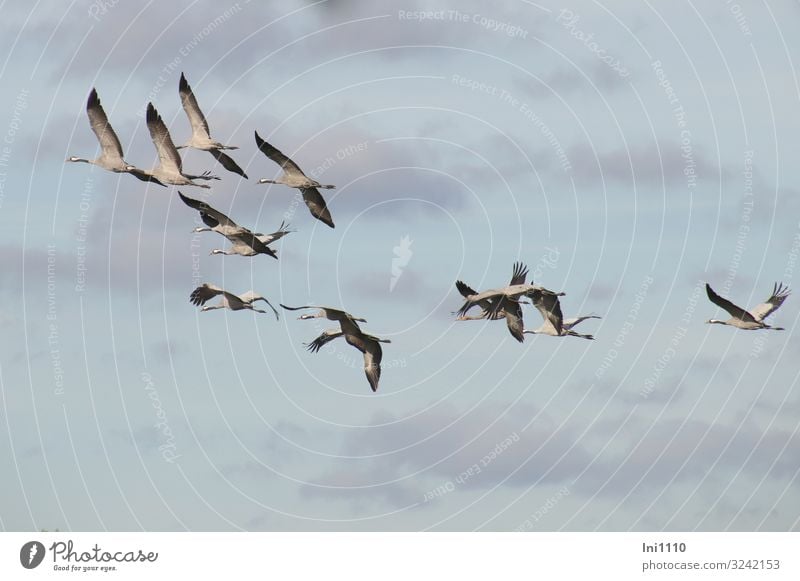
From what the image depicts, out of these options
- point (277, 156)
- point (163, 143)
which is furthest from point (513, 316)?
point (163, 143)

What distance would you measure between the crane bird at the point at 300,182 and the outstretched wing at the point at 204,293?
7.28 m

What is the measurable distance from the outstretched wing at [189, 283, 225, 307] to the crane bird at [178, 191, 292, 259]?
6.58 feet

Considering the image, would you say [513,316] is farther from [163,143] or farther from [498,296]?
[163,143]

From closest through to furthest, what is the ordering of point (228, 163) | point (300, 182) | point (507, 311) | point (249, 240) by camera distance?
1. point (228, 163)
2. point (300, 182)
3. point (249, 240)
4. point (507, 311)

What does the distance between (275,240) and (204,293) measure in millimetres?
6907

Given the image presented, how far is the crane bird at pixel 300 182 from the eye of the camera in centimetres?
11725

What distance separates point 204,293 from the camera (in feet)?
415

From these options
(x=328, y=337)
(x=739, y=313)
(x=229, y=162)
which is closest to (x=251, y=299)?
(x=328, y=337)

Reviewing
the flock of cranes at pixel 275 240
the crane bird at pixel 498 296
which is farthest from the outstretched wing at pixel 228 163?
the crane bird at pixel 498 296

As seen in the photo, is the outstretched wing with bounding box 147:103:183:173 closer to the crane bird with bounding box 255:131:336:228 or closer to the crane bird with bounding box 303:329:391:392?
the crane bird with bounding box 255:131:336:228

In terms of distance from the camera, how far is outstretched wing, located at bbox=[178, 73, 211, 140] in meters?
120
